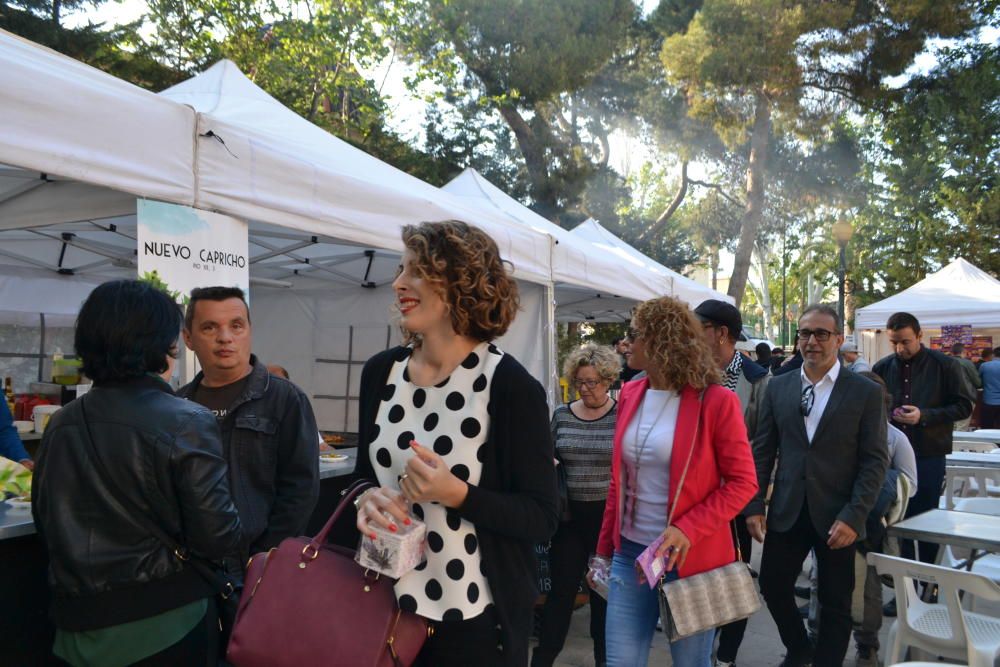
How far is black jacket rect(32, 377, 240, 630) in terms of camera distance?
6.02 ft

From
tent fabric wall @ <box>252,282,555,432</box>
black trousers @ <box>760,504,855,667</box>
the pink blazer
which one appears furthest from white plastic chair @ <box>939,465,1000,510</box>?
tent fabric wall @ <box>252,282,555,432</box>

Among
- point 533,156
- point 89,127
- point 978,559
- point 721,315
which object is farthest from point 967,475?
point 533,156

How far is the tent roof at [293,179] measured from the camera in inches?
137

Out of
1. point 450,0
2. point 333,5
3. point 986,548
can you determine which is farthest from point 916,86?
point 986,548

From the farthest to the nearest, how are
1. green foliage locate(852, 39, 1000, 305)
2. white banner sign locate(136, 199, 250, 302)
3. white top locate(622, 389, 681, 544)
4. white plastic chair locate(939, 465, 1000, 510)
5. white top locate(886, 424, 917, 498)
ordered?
green foliage locate(852, 39, 1000, 305)
white plastic chair locate(939, 465, 1000, 510)
white top locate(886, 424, 917, 498)
white banner sign locate(136, 199, 250, 302)
white top locate(622, 389, 681, 544)

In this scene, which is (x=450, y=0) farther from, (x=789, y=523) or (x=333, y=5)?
(x=789, y=523)

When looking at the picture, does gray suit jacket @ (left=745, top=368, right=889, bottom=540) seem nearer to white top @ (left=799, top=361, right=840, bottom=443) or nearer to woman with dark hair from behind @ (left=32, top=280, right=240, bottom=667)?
white top @ (left=799, top=361, right=840, bottom=443)

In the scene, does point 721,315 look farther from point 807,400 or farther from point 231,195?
point 231,195

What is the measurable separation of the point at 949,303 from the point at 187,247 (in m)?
12.9

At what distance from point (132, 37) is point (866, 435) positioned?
14.4 meters

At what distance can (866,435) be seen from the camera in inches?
139

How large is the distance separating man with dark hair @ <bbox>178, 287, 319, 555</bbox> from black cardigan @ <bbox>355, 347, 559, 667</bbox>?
119 centimetres

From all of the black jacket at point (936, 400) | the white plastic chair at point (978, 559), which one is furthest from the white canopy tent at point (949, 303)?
the white plastic chair at point (978, 559)

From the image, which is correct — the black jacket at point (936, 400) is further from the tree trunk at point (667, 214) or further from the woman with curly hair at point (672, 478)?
the tree trunk at point (667, 214)
